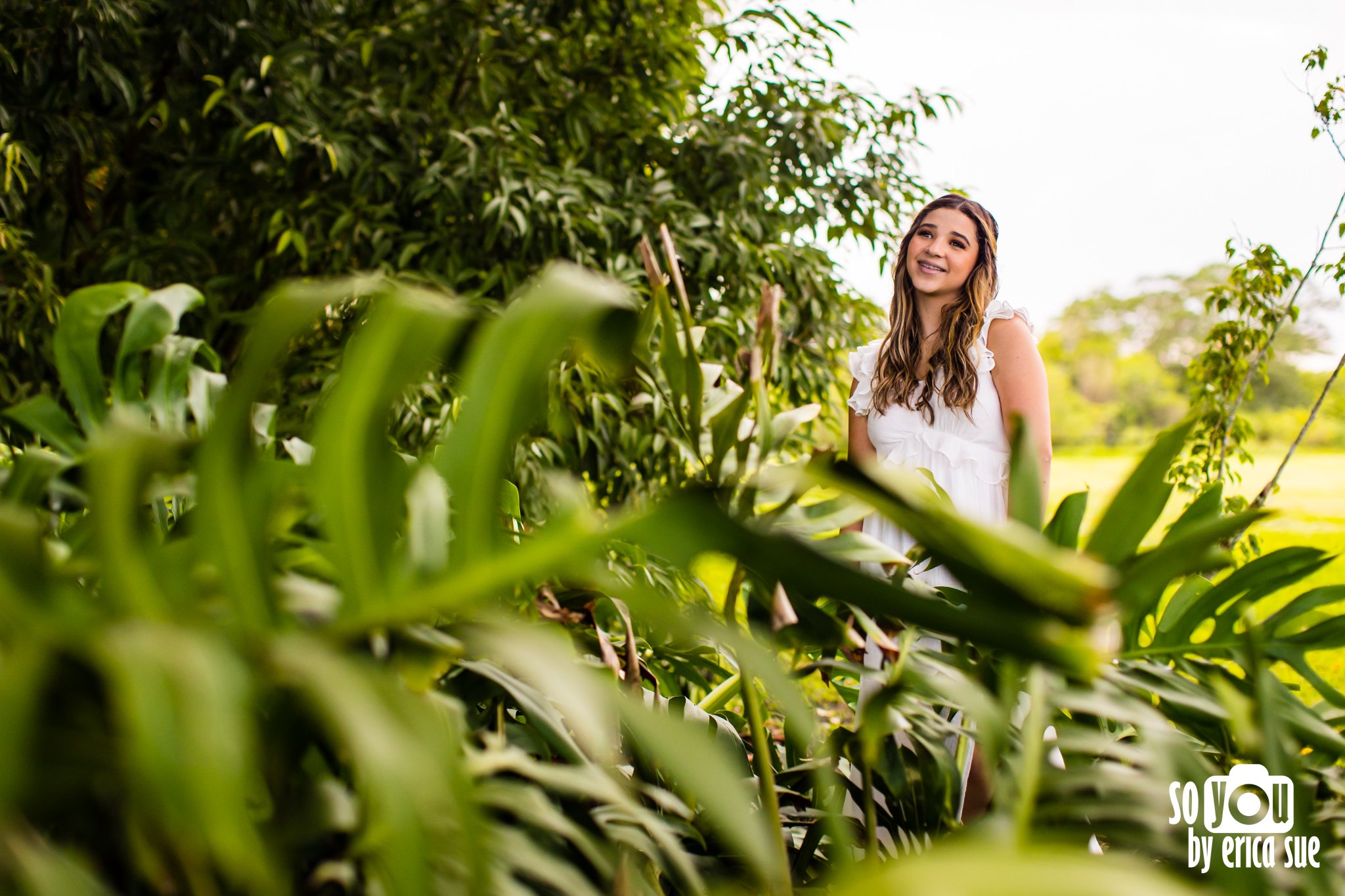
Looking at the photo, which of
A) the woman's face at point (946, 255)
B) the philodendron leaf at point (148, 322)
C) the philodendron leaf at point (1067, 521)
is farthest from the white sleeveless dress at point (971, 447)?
the philodendron leaf at point (148, 322)

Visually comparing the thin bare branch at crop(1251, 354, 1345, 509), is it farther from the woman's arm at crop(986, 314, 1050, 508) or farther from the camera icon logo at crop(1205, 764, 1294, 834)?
the camera icon logo at crop(1205, 764, 1294, 834)

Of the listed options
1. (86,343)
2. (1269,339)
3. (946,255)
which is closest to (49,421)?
(86,343)

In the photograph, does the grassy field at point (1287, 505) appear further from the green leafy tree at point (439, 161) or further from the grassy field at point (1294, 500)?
the green leafy tree at point (439, 161)

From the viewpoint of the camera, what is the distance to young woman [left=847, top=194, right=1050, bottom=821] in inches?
57.6

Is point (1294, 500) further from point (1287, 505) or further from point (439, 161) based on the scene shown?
point (439, 161)

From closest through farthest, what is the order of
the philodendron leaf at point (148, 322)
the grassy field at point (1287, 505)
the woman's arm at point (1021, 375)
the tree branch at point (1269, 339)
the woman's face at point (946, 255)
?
1. the philodendron leaf at point (148, 322)
2. the woman's arm at point (1021, 375)
3. the woman's face at point (946, 255)
4. the grassy field at point (1287, 505)
5. the tree branch at point (1269, 339)

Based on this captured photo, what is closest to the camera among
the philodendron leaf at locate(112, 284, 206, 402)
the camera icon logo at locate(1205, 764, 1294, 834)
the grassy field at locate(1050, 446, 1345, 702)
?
the camera icon logo at locate(1205, 764, 1294, 834)

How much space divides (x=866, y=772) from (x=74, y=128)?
2348 millimetres

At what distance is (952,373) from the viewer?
1.52 m

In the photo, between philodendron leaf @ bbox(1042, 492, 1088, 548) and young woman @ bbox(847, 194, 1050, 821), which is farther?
young woman @ bbox(847, 194, 1050, 821)

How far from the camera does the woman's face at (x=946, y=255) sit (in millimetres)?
1610

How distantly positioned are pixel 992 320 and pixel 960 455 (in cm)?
25

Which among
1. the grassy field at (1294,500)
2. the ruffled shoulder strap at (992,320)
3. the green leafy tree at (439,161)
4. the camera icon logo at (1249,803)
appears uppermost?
the green leafy tree at (439,161)

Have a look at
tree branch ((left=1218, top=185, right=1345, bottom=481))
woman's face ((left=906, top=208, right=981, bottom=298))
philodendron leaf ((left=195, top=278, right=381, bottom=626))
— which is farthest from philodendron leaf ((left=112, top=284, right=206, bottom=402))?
tree branch ((left=1218, top=185, right=1345, bottom=481))
